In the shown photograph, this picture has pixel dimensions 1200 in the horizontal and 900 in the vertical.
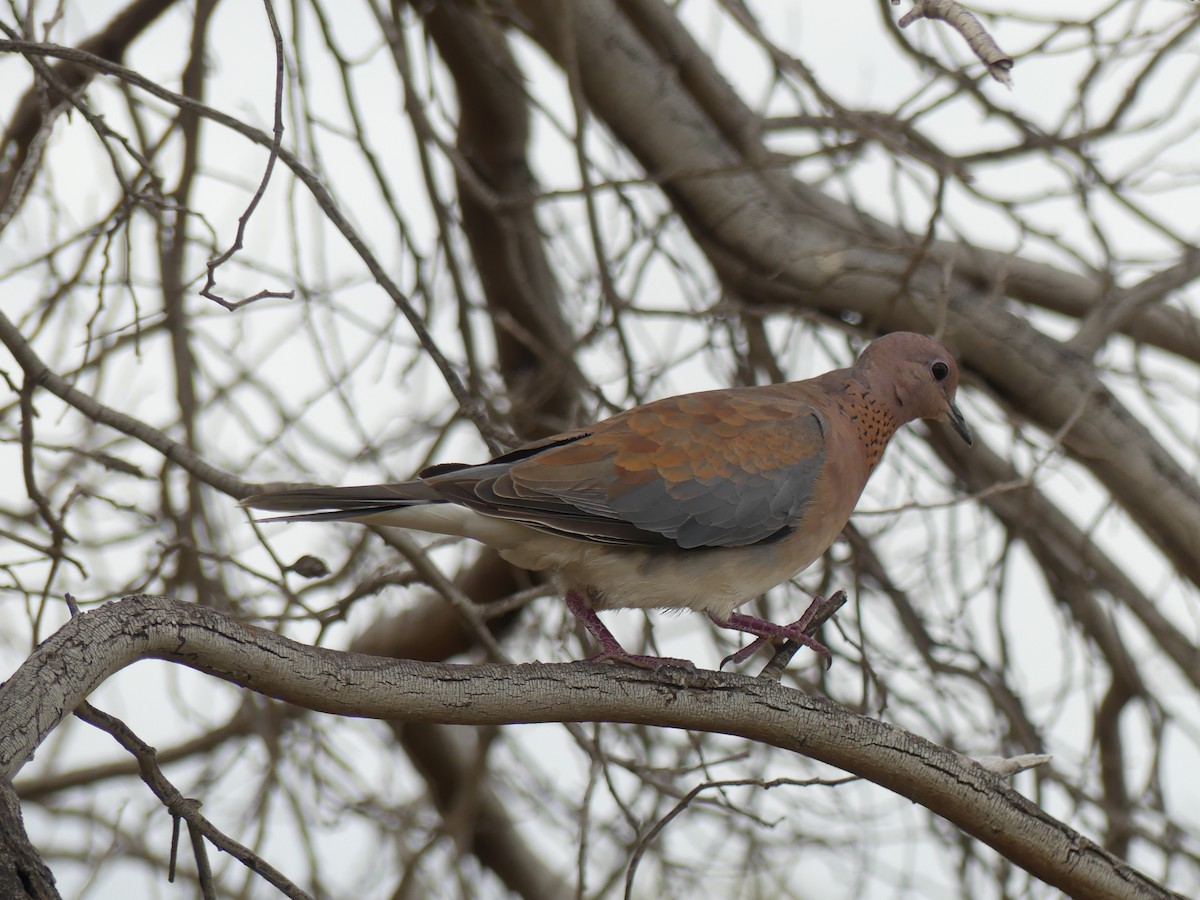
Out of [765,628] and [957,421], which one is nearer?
[765,628]

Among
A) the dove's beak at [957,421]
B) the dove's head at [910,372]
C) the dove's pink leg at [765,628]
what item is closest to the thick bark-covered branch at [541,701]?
the dove's pink leg at [765,628]

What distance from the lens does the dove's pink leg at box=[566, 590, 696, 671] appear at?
8.46 feet

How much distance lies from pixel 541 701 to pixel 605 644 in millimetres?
609

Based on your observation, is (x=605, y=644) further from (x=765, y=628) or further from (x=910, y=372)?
(x=910, y=372)

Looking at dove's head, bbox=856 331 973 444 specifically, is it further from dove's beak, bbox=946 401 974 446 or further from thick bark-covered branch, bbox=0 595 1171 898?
thick bark-covered branch, bbox=0 595 1171 898

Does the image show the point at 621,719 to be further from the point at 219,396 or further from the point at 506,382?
the point at 506,382

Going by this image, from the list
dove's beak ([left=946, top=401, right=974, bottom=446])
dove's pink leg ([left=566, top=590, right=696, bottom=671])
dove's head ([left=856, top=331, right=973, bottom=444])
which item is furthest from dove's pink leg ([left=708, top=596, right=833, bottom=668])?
dove's beak ([left=946, top=401, right=974, bottom=446])

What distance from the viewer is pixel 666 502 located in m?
2.95

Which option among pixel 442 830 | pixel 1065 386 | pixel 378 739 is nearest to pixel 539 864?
pixel 378 739

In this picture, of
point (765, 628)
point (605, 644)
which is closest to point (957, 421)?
point (765, 628)

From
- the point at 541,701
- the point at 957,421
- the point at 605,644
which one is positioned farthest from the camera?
the point at 957,421

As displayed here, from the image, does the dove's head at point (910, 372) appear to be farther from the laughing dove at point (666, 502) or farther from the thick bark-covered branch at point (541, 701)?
the thick bark-covered branch at point (541, 701)

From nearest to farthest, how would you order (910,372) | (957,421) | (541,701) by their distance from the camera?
1. (541,701)
2. (910,372)
3. (957,421)

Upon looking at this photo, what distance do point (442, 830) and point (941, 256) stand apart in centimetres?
251
